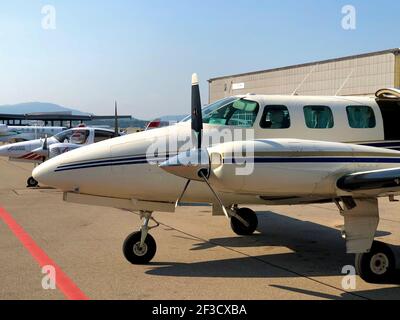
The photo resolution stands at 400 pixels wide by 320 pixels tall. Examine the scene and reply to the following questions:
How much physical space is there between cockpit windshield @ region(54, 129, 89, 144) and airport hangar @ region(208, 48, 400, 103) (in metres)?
11.3

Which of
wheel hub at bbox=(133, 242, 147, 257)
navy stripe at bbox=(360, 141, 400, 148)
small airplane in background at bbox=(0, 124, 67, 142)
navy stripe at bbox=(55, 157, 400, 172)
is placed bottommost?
wheel hub at bbox=(133, 242, 147, 257)

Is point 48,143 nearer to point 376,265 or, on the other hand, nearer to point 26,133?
point 376,265

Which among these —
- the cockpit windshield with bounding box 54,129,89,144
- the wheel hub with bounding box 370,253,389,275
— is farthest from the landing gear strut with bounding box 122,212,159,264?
the cockpit windshield with bounding box 54,129,89,144

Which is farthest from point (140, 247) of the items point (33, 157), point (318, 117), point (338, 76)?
point (338, 76)

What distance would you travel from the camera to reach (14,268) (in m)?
7.22

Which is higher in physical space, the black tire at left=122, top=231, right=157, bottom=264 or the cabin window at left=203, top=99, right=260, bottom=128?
the cabin window at left=203, top=99, right=260, bottom=128

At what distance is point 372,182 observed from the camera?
20.5ft

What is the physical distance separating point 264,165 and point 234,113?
155 centimetres

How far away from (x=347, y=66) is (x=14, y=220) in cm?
2732

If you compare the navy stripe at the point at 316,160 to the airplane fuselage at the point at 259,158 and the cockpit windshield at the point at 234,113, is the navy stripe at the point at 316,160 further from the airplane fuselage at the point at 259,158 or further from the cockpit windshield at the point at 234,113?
the cockpit windshield at the point at 234,113

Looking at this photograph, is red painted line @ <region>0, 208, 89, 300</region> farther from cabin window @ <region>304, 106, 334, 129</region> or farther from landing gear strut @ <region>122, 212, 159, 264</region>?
cabin window @ <region>304, 106, 334, 129</region>

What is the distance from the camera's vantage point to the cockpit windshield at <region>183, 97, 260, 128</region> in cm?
752

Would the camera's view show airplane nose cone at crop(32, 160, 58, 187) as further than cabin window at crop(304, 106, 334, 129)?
No
